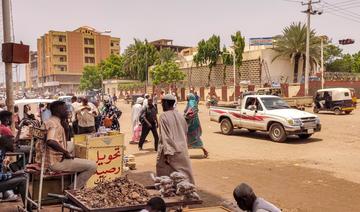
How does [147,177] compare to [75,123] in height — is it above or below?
below

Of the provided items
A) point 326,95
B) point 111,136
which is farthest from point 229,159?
point 326,95

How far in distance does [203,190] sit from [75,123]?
593 centimetres

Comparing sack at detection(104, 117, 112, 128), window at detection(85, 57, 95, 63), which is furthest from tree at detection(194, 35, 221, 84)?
window at detection(85, 57, 95, 63)

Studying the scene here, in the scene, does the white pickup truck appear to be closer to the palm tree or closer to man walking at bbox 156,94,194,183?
man walking at bbox 156,94,194,183

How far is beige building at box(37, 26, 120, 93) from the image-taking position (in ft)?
361

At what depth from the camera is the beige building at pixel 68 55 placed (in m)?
110

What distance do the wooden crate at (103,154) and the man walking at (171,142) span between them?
3.31 ft

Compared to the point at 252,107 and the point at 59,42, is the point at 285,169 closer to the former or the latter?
the point at 252,107

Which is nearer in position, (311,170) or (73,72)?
(311,170)

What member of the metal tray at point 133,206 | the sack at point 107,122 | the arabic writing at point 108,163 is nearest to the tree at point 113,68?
the sack at point 107,122

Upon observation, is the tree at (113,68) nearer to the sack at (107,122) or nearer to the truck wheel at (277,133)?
the truck wheel at (277,133)

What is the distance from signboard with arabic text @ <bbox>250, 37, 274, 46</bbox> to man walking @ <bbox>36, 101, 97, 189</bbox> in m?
52.3

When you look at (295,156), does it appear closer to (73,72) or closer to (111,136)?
(111,136)

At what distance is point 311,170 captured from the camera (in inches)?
420
